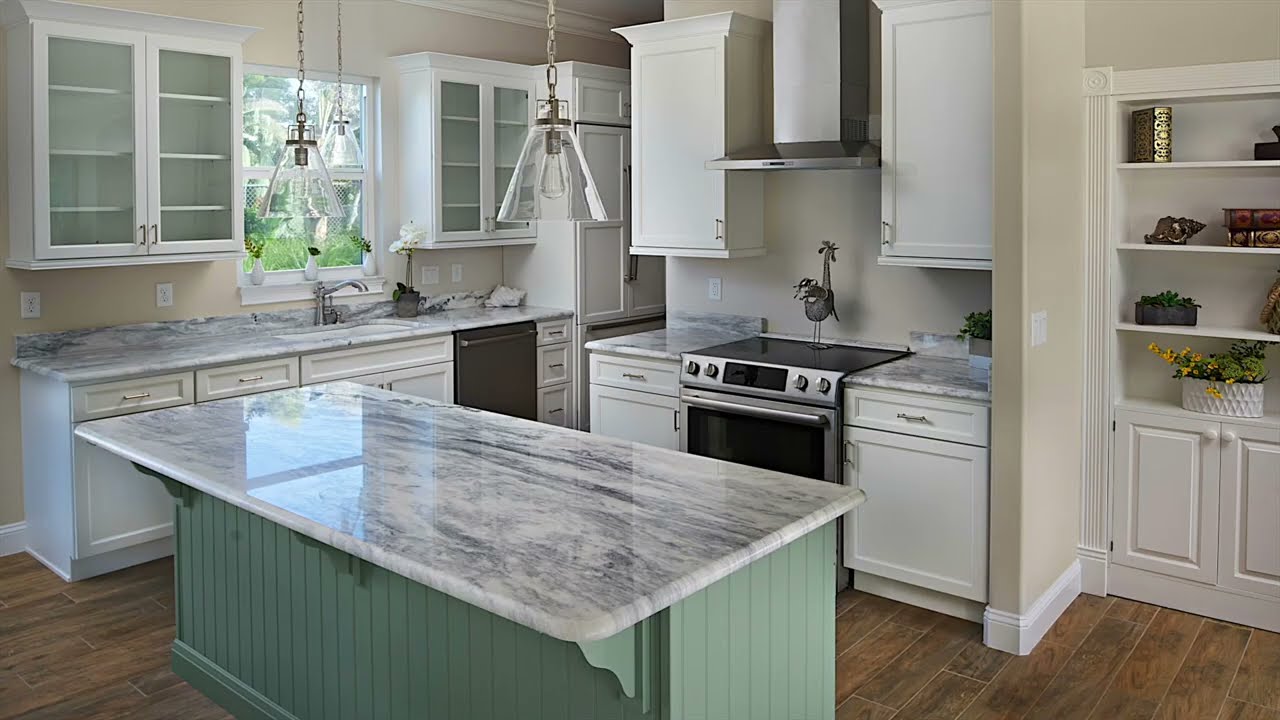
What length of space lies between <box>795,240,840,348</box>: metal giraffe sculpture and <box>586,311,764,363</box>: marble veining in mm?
375

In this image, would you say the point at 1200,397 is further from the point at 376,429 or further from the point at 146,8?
the point at 146,8

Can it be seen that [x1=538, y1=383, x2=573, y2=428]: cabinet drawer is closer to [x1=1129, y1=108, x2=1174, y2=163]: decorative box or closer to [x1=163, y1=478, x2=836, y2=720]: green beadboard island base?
[x1=163, y1=478, x2=836, y2=720]: green beadboard island base

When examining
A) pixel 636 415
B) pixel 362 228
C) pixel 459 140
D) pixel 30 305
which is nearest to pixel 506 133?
pixel 459 140

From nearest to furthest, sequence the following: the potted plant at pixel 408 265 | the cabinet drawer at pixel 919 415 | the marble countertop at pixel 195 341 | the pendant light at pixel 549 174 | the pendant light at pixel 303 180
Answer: the pendant light at pixel 549 174
the pendant light at pixel 303 180
the cabinet drawer at pixel 919 415
the marble countertop at pixel 195 341
the potted plant at pixel 408 265

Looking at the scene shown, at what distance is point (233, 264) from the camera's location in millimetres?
5059

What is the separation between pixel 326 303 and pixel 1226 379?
4.17 meters

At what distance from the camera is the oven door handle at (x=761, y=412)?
Answer: 3943 millimetres

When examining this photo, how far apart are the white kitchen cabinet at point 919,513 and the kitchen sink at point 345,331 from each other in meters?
2.52

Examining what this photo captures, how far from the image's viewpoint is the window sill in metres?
5.16

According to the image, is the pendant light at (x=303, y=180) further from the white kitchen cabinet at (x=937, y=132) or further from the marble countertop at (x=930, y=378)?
the white kitchen cabinet at (x=937, y=132)

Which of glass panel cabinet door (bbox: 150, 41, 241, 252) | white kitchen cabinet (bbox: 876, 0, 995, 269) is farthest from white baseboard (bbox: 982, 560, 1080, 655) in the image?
glass panel cabinet door (bbox: 150, 41, 241, 252)

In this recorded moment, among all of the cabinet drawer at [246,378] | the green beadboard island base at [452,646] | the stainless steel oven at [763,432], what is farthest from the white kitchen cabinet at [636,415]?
the green beadboard island base at [452,646]

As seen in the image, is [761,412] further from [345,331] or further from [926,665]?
[345,331]

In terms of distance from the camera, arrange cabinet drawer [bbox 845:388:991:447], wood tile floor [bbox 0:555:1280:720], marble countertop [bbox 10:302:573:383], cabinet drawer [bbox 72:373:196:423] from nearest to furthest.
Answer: wood tile floor [bbox 0:555:1280:720], cabinet drawer [bbox 845:388:991:447], cabinet drawer [bbox 72:373:196:423], marble countertop [bbox 10:302:573:383]
